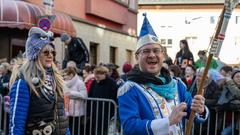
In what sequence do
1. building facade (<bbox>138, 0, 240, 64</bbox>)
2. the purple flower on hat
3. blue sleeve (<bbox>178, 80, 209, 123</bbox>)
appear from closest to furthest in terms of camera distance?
blue sleeve (<bbox>178, 80, 209, 123</bbox>), the purple flower on hat, building facade (<bbox>138, 0, 240, 64</bbox>)

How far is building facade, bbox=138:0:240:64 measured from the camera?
47.2 metres

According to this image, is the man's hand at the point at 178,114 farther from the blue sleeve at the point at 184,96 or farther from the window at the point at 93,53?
the window at the point at 93,53

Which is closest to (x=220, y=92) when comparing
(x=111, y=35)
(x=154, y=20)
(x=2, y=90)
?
(x=2, y=90)

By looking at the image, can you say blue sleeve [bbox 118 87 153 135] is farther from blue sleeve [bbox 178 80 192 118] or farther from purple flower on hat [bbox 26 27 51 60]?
purple flower on hat [bbox 26 27 51 60]

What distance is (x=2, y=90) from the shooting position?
8781mm

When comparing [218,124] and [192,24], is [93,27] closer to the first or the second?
[218,124]

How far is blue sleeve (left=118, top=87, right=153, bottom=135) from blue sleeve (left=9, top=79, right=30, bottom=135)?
1248 millimetres

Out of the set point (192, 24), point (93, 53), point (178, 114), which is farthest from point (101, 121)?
point (192, 24)

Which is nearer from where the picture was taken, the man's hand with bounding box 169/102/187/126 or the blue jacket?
the man's hand with bounding box 169/102/187/126

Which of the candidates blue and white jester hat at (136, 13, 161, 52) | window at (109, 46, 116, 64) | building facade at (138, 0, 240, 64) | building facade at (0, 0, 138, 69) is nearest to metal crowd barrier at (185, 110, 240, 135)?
blue and white jester hat at (136, 13, 161, 52)

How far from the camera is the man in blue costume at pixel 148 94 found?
3500mm

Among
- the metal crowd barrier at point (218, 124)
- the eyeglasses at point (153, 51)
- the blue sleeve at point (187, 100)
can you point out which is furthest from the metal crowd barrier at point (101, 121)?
the eyeglasses at point (153, 51)

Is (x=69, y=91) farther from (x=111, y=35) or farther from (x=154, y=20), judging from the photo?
(x=154, y=20)

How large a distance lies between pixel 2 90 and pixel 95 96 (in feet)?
5.34
